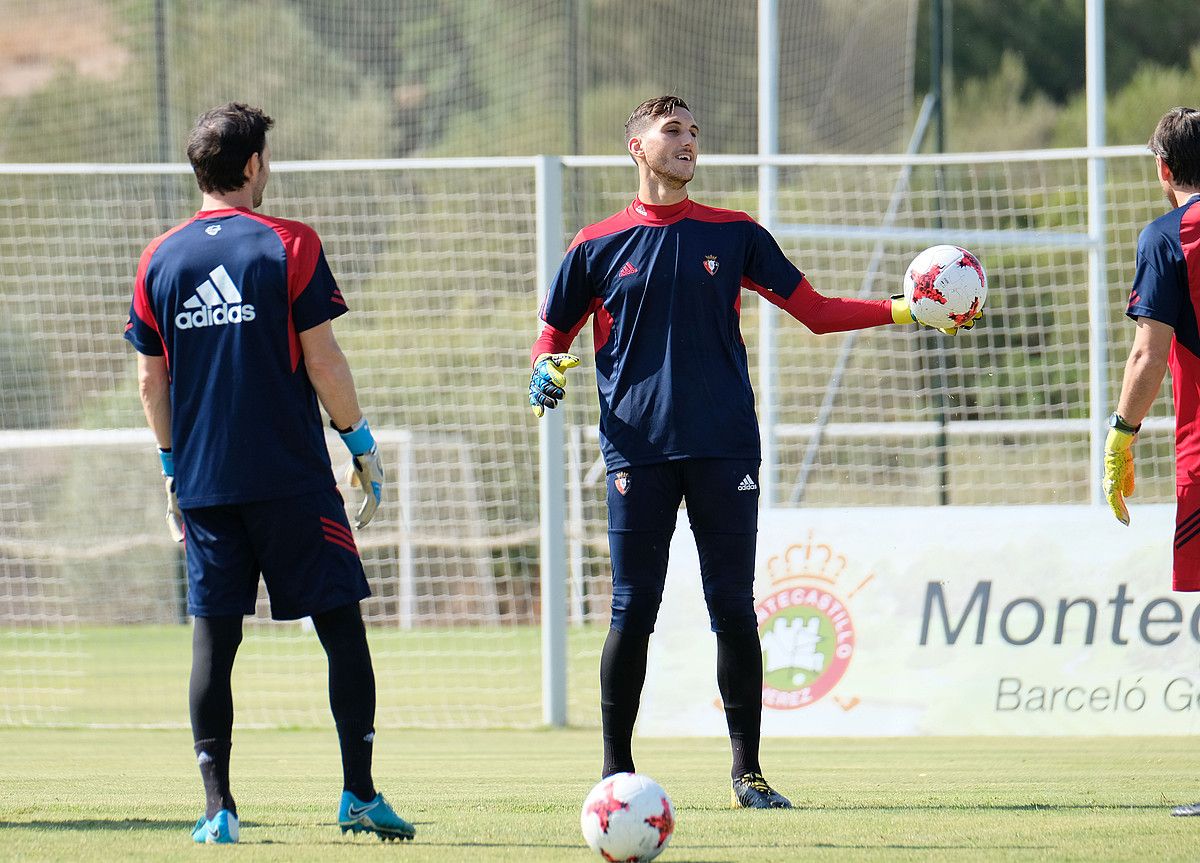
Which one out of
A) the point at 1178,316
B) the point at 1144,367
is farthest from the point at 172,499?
the point at 1178,316

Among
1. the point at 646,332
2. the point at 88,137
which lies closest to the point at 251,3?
the point at 88,137

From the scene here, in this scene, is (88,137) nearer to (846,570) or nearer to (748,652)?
(846,570)

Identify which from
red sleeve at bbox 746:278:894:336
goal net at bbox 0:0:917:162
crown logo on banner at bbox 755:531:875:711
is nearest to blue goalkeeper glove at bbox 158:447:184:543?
red sleeve at bbox 746:278:894:336

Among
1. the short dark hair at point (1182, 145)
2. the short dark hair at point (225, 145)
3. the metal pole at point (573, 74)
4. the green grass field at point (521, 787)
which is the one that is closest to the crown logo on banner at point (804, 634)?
the green grass field at point (521, 787)

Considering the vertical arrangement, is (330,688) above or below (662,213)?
below

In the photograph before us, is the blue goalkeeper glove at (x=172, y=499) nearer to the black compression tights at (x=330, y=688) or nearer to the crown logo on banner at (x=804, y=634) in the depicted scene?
the black compression tights at (x=330, y=688)

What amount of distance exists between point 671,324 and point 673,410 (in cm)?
27

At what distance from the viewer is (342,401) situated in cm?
461

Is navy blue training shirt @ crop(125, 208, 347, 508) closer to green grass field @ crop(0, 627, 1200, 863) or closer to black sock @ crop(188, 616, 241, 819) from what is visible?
black sock @ crop(188, 616, 241, 819)

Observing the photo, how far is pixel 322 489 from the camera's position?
461cm

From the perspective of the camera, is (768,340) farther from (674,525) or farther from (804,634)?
(674,525)

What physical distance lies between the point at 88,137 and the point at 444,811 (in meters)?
17.4

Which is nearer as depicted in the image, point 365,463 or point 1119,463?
point 365,463

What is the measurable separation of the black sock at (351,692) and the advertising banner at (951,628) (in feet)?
11.9
